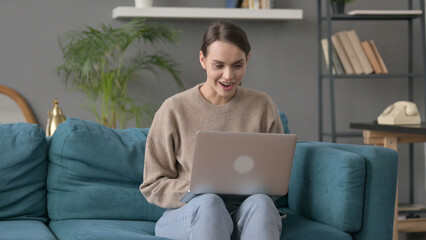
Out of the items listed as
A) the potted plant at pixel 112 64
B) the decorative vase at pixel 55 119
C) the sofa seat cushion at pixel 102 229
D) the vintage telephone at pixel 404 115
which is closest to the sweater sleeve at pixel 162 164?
the sofa seat cushion at pixel 102 229

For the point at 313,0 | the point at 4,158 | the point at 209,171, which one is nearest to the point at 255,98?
the point at 209,171

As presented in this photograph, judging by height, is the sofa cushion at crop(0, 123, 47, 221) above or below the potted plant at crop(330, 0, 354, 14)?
below

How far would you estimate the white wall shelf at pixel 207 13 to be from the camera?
12.4 ft

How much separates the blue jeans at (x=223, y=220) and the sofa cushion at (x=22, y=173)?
0.60m

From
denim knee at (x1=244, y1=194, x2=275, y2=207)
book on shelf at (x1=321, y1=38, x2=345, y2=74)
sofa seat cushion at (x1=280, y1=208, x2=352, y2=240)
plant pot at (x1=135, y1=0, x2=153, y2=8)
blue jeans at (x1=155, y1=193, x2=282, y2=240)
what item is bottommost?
sofa seat cushion at (x1=280, y1=208, x2=352, y2=240)

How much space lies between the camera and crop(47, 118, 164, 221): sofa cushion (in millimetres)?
2262

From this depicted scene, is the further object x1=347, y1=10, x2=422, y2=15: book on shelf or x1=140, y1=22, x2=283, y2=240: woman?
x1=347, y1=10, x2=422, y2=15: book on shelf

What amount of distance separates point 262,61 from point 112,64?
98 centimetres

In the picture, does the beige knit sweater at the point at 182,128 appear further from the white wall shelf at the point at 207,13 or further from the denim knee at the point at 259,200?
the white wall shelf at the point at 207,13

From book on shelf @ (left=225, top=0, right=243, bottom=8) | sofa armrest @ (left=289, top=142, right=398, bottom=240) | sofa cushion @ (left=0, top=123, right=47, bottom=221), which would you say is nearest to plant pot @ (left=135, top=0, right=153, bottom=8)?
book on shelf @ (left=225, top=0, right=243, bottom=8)

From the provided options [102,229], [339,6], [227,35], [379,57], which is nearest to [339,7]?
[339,6]

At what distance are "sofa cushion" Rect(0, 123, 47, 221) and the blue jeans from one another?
1.96 ft

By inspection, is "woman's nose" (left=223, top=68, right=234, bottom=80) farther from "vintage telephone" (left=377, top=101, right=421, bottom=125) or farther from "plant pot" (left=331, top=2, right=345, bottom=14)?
"plant pot" (left=331, top=2, right=345, bottom=14)

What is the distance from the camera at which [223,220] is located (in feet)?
5.86
